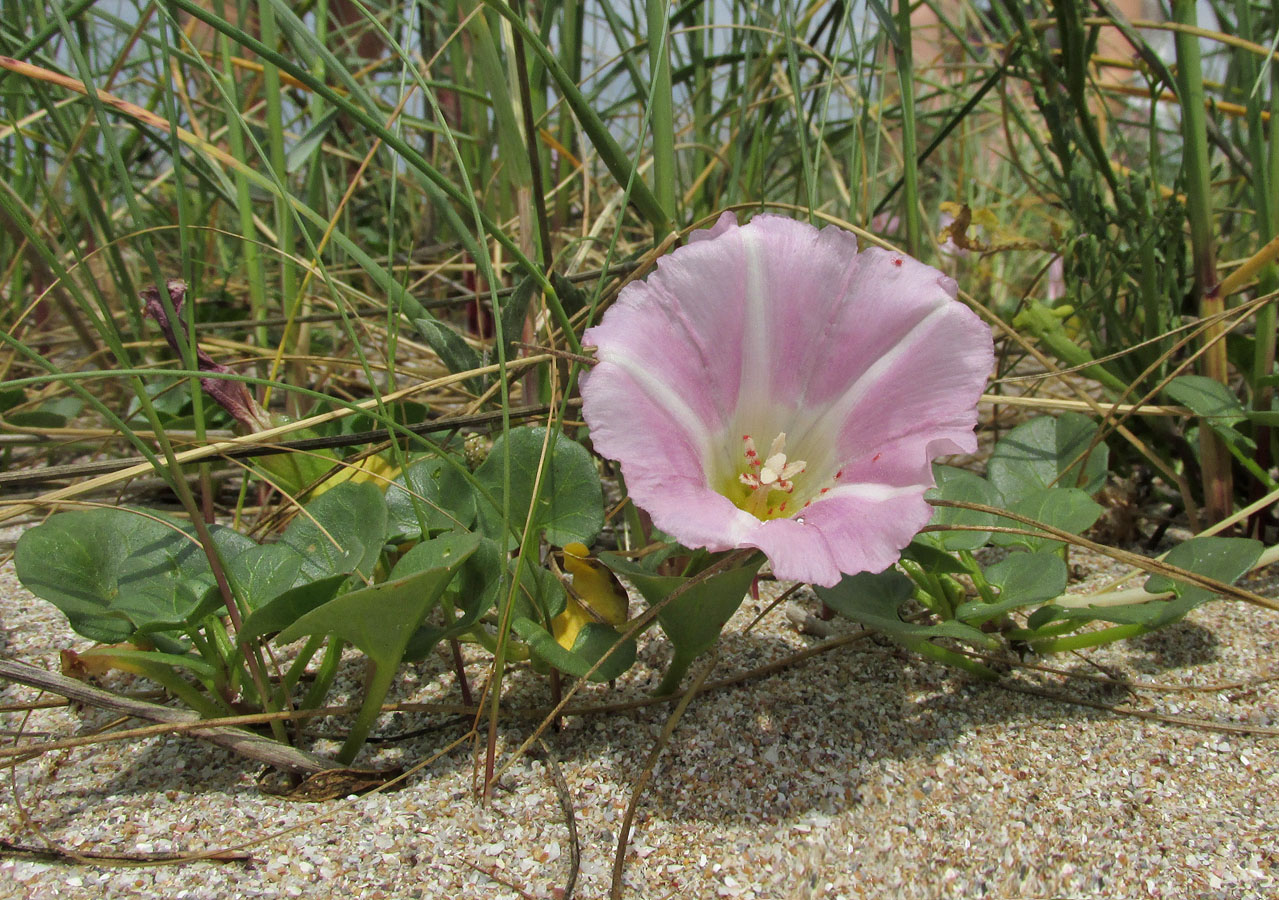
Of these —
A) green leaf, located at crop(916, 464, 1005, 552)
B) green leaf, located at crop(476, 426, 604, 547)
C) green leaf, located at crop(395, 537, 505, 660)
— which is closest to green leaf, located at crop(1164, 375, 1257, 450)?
green leaf, located at crop(916, 464, 1005, 552)

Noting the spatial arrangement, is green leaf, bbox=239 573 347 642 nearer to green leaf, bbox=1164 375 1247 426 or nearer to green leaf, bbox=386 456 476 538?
green leaf, bbox=386 456 476 538

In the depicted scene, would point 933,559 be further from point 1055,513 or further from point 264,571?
point 264,571

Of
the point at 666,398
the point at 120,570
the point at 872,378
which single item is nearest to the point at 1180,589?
the point at 872,378

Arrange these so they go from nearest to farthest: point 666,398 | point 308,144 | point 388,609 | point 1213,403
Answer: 1. point 388,609
2. point 666,398
3. point 1213,403
4. point 308,144

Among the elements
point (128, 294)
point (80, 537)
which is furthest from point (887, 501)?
point (128, 294)

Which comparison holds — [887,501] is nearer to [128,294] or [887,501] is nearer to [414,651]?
[414,651]
